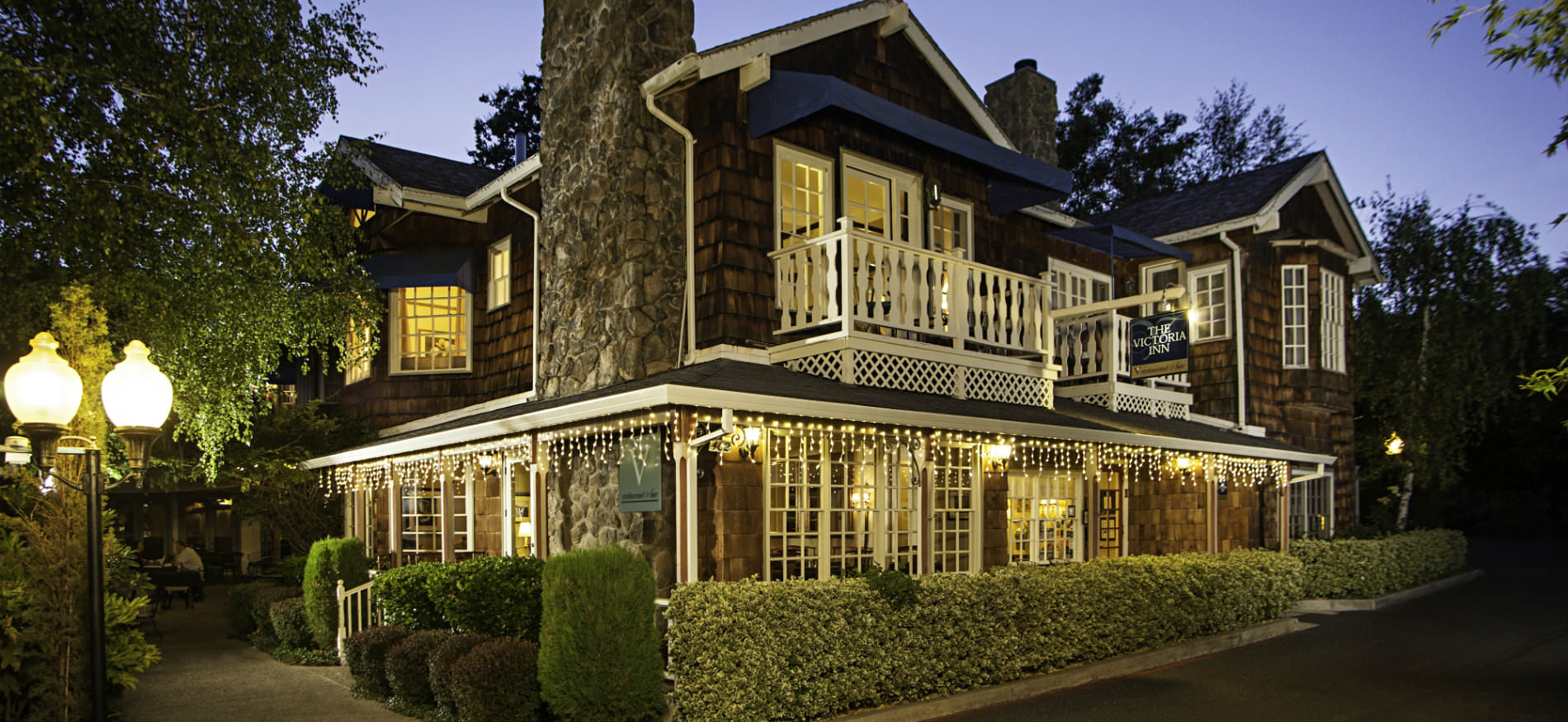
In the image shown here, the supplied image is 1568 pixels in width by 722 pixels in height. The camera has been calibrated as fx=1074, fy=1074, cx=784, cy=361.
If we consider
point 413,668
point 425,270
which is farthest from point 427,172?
point 413,668

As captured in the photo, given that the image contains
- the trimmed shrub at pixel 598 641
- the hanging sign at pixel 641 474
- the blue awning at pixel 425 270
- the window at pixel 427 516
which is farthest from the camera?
the window at pixel 427 516

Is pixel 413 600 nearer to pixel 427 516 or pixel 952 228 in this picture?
pixel 427 516

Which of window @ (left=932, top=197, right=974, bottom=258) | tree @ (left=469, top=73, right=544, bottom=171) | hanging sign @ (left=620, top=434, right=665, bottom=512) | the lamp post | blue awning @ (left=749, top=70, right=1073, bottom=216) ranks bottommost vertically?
hanging sign @ (left=620, top=434, right=665, bottom=512)

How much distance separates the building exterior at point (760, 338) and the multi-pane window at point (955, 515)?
0.04 m

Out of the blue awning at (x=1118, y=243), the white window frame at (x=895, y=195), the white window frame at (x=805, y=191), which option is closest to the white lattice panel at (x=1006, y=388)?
the white window frame at (x=895, y=195)

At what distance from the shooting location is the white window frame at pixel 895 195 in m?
12.7

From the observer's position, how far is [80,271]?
38.6 ft

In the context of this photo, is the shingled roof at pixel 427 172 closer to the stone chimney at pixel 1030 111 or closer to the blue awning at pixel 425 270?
the blue awning at pixel 425 270

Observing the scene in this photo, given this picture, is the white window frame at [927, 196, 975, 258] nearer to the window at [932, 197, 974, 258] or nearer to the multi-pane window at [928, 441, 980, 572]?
the window at [932, 197, 974, 258]

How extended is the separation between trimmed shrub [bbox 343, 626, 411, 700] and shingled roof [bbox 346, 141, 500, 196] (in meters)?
7.18

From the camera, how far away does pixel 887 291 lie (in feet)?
39.0

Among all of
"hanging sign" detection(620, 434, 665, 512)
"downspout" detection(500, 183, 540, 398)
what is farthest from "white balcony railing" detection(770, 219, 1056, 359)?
"downspout" detection(500, 183, 540, 398)

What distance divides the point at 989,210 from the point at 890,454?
4.63 meters

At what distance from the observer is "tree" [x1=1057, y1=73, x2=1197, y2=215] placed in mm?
38688
